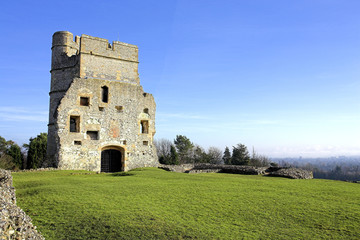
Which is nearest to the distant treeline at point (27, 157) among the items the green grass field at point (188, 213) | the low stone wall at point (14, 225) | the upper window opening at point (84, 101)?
the upper window opening at point (84, 101)

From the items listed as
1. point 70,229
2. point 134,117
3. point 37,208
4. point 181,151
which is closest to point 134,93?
point 134,117

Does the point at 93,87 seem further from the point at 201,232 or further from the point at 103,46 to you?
the point at 201,232

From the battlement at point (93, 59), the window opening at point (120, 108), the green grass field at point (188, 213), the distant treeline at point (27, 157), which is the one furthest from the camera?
the distant treeline at point (27, 157)

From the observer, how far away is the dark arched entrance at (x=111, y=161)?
20.1 metres

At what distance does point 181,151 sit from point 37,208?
3738 cm

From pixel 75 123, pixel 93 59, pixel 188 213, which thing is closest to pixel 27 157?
pixel 75 123

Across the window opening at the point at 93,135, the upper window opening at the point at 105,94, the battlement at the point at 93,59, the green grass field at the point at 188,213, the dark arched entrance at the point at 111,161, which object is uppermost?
the battlement at the point at 93,59

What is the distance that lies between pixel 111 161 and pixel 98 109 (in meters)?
3.83

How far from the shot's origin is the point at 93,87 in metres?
19.5

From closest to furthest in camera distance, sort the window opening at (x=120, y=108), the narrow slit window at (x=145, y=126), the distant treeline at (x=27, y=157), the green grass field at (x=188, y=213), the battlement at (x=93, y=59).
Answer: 1. the green grass field at (x=188, y=213)
2. the battlement at (x=93, y=59)
3. the window opening at (x=120, y=108)
4. the narrow slit window at (x=145, y=126)
5. the distant treeline at (x=27, y=157)

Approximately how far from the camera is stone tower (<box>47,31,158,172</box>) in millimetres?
18297

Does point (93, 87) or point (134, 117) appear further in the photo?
point (134, 117)

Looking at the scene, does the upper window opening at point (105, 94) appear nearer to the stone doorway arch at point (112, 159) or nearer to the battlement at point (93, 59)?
the battlement at point (93, 59)

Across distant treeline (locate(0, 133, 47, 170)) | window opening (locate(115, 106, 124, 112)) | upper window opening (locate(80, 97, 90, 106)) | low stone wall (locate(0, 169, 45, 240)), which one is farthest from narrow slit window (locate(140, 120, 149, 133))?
low stone wall (locate(0, 169, 45, 240))
